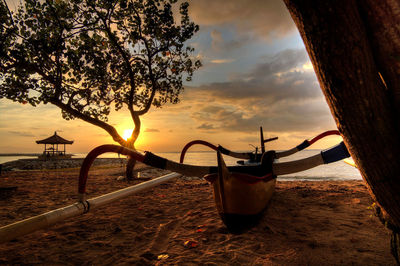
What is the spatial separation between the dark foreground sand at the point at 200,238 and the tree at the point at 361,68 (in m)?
1.94

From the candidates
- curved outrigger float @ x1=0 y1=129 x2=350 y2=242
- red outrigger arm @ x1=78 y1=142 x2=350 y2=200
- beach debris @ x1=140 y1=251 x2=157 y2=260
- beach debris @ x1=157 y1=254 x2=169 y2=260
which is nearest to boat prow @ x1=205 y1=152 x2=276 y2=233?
curved outrigger float @ x1=0 y1=129 x2=350 y2=242

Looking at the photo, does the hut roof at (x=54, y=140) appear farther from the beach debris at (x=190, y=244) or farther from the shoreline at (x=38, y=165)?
the beach debris at (x=190, y=244)

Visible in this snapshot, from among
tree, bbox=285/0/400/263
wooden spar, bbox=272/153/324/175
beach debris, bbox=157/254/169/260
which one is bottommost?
beach debris, bbox=157/254/169/260

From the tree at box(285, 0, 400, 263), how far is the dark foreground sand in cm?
A: 194

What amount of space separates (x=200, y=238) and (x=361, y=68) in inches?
126

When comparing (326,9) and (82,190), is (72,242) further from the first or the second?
(326,9)

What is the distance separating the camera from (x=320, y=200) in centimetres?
561

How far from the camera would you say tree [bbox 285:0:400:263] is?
121 cm

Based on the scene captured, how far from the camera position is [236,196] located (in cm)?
316

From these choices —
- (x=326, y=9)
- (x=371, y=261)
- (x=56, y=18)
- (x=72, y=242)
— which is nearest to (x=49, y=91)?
(x=56, y=18)

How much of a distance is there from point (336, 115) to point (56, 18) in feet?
36.9

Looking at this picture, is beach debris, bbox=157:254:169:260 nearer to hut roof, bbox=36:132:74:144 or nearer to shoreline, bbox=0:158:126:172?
shoreline, bbox=0:158:126:172

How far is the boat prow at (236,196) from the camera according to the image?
123 inches

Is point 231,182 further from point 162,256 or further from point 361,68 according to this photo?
point 361,68
